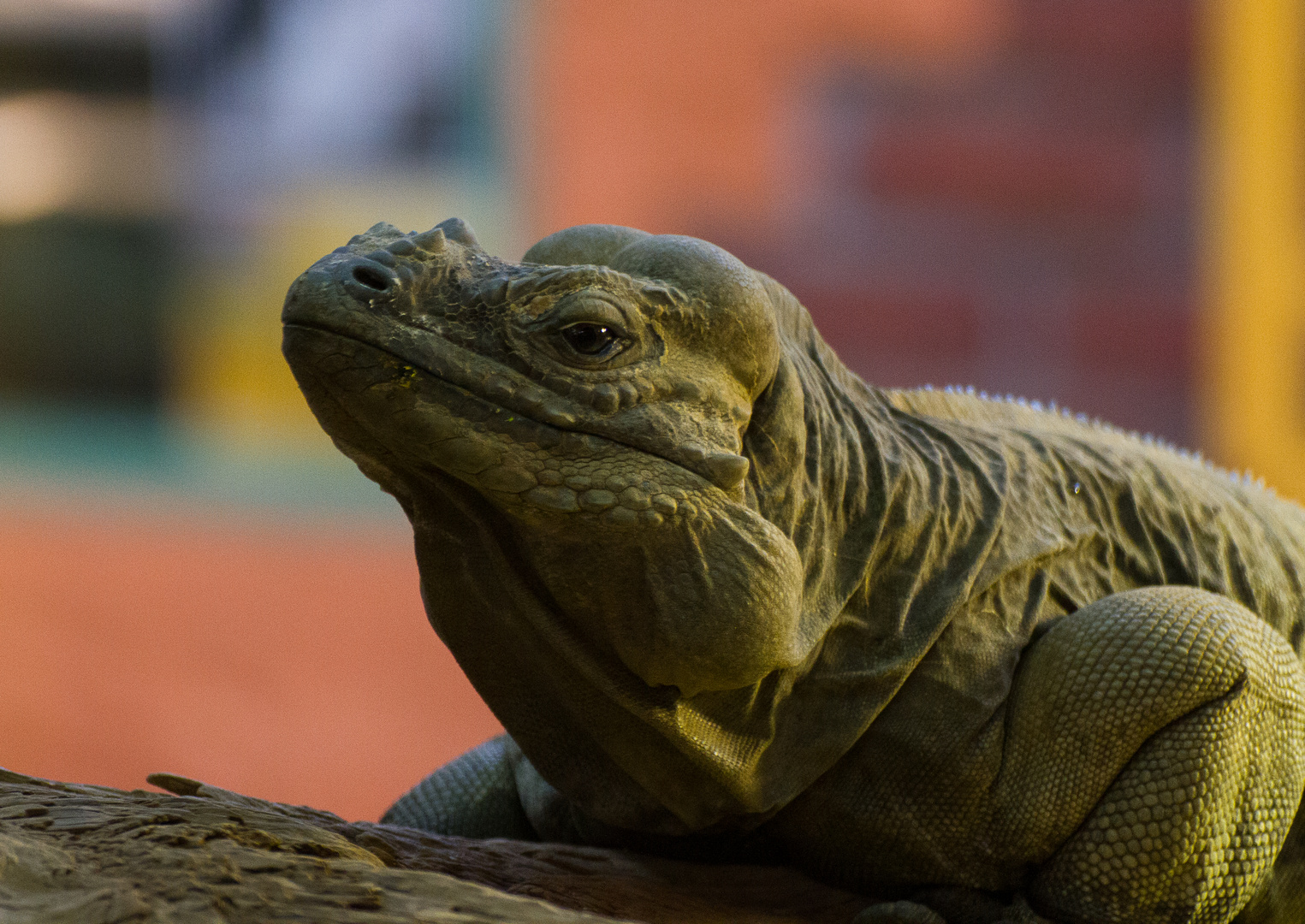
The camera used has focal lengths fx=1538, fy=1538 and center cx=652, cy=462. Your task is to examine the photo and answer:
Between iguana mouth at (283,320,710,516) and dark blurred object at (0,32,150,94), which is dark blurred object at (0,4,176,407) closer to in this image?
dark blurred object at (0,32,150,94)

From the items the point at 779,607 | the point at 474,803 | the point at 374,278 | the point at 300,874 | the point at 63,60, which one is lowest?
the point at 474,803

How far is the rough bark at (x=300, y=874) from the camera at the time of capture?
2.28m

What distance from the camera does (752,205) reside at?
9.97 meters

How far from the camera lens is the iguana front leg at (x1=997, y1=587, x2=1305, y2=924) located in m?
2.67

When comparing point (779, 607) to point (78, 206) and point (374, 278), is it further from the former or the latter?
point (78, 206)

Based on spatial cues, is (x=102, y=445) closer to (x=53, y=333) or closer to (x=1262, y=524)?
(x=53, y=333)

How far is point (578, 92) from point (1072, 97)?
523 centimetres

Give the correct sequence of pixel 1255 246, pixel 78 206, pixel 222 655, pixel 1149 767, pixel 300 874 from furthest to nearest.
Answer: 1. pixel 1255 246
2. pixel 78 206
3. pixel 222 655
4. pixel 1149 767
5. pixel 300 874

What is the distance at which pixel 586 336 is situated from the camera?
2.51 meters

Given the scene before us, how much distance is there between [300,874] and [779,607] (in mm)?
868

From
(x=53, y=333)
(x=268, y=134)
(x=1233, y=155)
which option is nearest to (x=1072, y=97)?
(x=1233, y=155)

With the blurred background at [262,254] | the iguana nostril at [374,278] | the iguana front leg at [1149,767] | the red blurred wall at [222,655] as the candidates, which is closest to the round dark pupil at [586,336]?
the iguana nostril at [374,278]

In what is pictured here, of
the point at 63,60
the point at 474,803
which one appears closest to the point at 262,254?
the point at 63,60

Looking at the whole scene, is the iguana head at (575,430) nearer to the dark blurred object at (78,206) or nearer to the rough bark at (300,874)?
the rough bark at (300,874)
